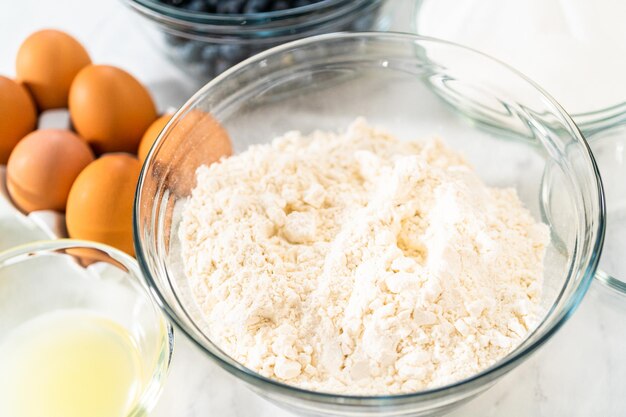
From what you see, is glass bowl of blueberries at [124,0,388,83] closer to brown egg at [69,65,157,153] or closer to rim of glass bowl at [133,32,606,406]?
brown egg at [69,65,157,153]

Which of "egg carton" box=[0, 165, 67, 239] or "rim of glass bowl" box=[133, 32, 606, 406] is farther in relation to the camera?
"egg carton" box=[0, 165, 67, 239]

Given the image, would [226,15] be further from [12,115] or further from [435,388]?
[435,388]

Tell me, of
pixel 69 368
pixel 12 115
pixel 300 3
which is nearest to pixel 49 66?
pixel 12 115

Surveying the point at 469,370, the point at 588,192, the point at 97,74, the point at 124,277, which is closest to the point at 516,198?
the point at 588,192

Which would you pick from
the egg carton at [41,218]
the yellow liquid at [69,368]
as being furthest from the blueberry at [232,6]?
the yellow liquid at [69,368]

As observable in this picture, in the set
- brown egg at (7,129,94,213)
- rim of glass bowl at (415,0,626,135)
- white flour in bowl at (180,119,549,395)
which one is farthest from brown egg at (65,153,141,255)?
rim of glass bowl at (415,0,626,135)

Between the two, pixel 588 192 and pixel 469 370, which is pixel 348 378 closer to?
pixel 469 370
